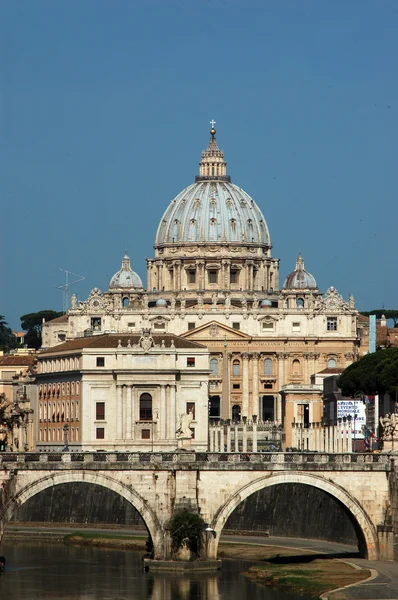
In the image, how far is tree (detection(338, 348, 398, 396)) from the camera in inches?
5226

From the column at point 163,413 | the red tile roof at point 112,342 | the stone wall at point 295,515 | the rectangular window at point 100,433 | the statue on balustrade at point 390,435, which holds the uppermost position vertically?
the red tile roof at point 112,342

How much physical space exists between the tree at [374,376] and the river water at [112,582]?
88.4ft

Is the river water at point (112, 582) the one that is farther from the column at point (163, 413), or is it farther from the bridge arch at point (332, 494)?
the column at point (163, 413)

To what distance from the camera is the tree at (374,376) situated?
132750mm

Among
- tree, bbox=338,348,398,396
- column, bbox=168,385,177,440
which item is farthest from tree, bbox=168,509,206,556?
column, bbox=168,385,177,440

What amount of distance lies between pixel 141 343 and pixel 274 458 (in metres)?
69.1

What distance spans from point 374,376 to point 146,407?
32.5m

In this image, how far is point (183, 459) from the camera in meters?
98.8

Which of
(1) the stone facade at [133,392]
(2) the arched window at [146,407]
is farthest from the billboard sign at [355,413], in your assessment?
(2) the arched window at [146,407]

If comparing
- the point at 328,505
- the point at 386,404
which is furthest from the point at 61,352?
the point at 328,505

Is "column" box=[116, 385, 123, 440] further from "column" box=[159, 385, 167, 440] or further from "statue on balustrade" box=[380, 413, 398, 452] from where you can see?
"statue on balustrade" box=[380, 413, 398, 452]

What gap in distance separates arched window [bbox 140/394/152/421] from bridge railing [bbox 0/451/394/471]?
219 feet

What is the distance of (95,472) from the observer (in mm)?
98125

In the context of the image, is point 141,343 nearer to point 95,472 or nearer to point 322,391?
point 322,391
